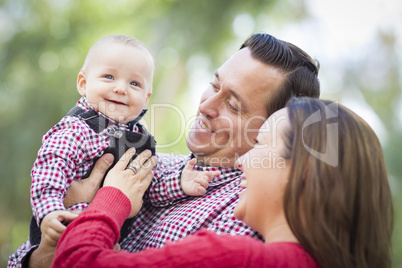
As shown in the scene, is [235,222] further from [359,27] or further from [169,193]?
[359,27]

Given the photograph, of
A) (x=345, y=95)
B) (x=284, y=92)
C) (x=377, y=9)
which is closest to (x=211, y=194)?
(x=284, y=92)

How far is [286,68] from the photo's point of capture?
189cm

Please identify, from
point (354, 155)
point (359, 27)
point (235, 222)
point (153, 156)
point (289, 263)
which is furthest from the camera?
point (359, 27)

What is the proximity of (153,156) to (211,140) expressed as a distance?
11.0 inches

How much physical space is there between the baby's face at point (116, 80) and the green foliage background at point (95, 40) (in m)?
3.48

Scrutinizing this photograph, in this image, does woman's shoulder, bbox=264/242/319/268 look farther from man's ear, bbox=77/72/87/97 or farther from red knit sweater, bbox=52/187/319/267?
man's ear, bbox=77/72/87/97

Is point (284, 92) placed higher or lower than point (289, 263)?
higher

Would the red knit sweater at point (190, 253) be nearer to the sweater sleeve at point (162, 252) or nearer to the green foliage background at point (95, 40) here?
the sweater sleeve at point (162, 252)

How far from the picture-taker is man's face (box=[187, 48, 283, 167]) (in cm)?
184

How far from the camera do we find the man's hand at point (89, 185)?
5.24ft

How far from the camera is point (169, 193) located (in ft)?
5.68

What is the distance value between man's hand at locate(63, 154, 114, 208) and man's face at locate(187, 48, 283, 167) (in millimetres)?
426

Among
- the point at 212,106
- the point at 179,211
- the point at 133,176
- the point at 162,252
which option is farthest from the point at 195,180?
the point at 162,252

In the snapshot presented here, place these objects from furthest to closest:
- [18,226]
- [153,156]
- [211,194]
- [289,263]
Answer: [18,226]
[153,156]
[211,194]
[289,263]
